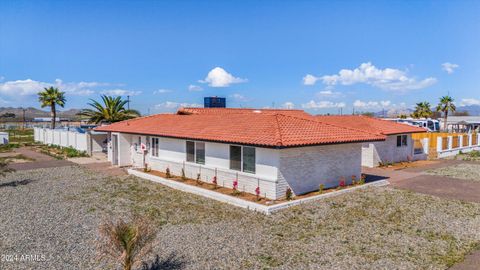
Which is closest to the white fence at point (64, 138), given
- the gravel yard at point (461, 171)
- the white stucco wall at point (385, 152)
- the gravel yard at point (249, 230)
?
the gravel yard at point (249, 230)

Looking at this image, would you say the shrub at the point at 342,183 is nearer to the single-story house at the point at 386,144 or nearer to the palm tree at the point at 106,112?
the single-story house at the point at 386,144

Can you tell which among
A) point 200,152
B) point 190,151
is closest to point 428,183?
point 200,152

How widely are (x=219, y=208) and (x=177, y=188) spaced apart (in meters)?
4.24

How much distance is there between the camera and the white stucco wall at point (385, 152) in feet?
78.8

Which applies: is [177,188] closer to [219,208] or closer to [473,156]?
[219,208]

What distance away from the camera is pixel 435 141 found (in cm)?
3048

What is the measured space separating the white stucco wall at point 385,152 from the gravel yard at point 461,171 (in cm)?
314

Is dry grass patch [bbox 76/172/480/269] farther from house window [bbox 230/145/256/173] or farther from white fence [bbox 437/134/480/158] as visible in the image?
white fence [bbox 437/134/480/158]

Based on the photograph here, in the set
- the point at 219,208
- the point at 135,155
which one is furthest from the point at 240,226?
the point at 135,155

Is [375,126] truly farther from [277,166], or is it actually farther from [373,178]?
[277,166]

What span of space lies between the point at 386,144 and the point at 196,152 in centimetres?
1457

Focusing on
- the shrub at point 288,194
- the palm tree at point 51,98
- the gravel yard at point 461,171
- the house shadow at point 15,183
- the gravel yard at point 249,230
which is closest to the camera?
the gravel yard at point 249,230

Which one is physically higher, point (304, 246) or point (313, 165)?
point (313, 165)

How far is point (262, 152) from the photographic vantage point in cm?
1451
